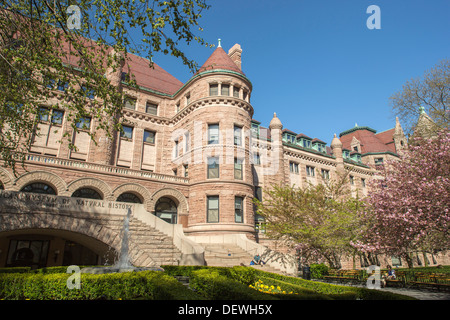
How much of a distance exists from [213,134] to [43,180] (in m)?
13.4

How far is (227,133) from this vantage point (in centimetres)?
2458

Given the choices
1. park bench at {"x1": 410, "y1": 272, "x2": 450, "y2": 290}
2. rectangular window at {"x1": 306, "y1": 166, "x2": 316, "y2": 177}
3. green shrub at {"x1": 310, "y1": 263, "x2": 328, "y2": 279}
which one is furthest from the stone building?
park bench at {"x1": 410, "y1": 272, "x2": 450, "y2": 290}

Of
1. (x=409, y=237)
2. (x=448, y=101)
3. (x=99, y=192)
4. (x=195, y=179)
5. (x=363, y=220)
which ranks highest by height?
(x=448, y=101)

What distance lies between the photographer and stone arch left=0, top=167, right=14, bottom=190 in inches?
698

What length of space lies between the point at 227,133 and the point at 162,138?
7.82 m

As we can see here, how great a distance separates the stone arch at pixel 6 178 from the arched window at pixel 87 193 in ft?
13.4

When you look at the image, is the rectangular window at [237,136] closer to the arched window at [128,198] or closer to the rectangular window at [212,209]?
the rectangular window at [212,209]

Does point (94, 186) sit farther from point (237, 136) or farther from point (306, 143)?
point (306, 143)

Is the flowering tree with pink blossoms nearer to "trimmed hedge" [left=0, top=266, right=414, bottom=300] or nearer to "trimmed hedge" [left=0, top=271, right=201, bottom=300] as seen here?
"trimmed hedge" [left=0, top=266, right=414, bottom=300]

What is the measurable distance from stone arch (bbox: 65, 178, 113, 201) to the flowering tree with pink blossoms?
17839 millimetres

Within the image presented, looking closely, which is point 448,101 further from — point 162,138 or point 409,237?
point 162,138

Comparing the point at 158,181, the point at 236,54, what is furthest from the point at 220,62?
the point at 158,181

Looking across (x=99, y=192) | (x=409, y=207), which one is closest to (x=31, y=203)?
(x=99, y=192)
